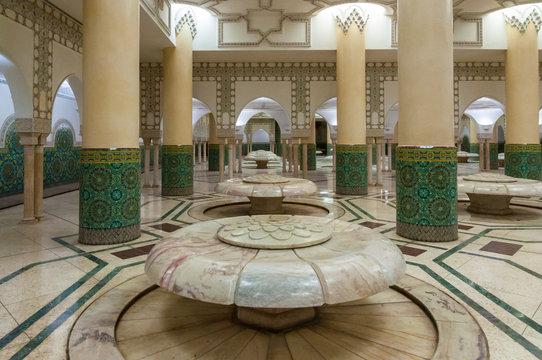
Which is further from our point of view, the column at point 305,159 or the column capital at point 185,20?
the column at point 305,159

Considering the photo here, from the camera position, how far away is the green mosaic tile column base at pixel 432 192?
2.94 meters

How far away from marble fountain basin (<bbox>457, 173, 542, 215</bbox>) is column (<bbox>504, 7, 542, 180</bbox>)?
272cm

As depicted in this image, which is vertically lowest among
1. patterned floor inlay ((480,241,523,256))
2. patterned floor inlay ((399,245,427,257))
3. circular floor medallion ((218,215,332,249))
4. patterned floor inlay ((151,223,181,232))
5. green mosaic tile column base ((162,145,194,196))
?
patterned floor inlay ((399,245,427,257))

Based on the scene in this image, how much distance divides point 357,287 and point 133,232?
2324 millimetres

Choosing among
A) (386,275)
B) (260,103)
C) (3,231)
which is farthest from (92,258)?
(260,103)

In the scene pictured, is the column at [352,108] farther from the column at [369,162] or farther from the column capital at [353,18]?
the column at [369,162]

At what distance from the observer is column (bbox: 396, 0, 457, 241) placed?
295cm

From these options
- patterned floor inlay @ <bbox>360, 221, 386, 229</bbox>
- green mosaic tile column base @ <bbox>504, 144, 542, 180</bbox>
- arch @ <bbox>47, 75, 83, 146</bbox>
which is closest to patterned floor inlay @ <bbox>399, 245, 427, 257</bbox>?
patterned floor inlay @ <bbox>360, 221, 386, 229</bbox>

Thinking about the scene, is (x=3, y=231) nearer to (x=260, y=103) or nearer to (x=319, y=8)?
(x=319, y=8)

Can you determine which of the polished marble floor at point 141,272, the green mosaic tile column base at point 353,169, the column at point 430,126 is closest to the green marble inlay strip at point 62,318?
the polished marble floor at point 141,272

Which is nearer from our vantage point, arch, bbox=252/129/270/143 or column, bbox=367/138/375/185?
column, bbox=367/138/375/185

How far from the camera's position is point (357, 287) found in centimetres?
128

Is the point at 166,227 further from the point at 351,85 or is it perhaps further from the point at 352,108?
the point at 351,85

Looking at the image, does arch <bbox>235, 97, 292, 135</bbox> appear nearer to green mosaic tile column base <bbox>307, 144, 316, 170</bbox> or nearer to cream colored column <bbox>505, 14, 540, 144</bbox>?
green mosaic tile column base <bbox>307, 144, 316, 170</bbox>
